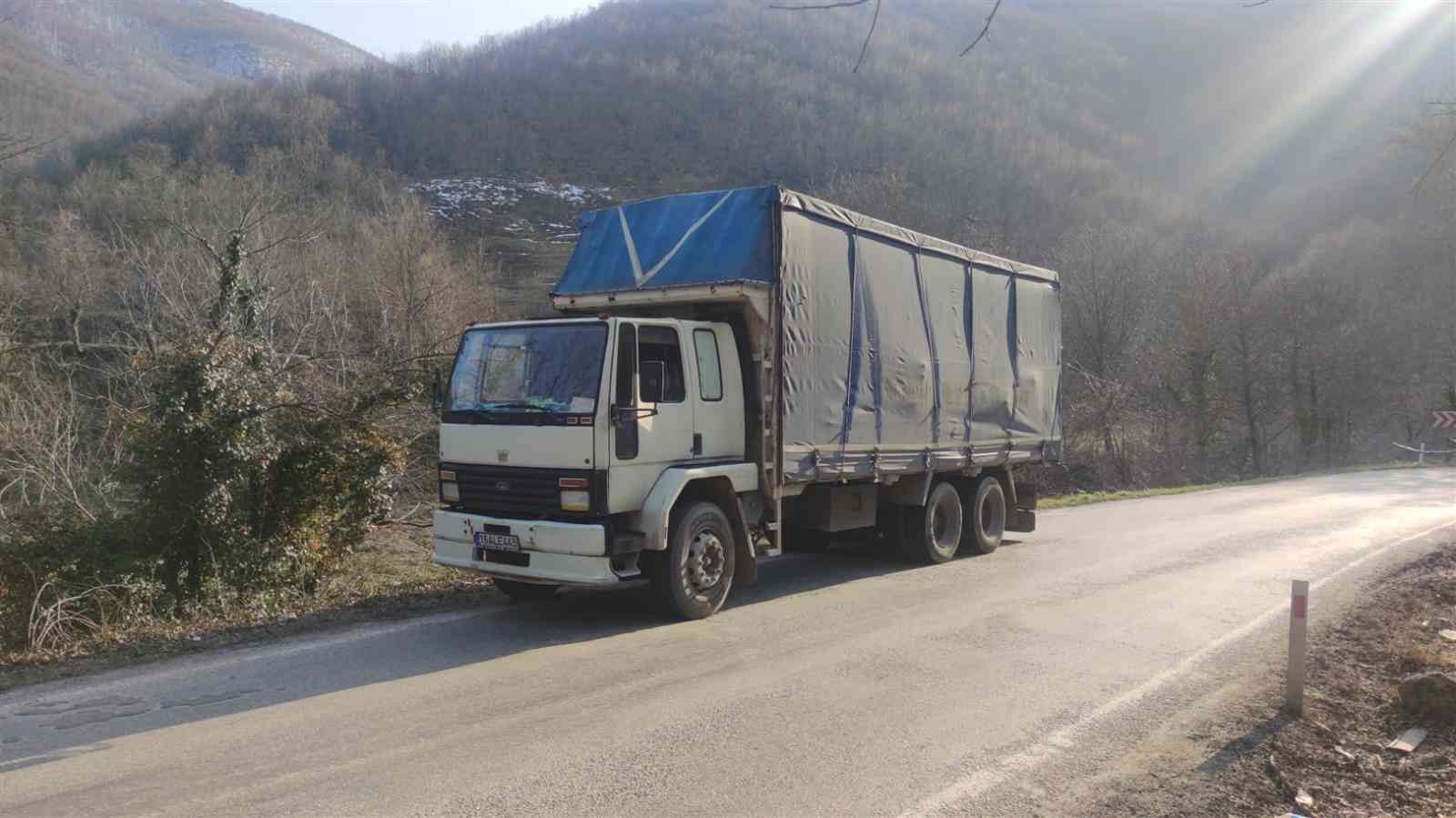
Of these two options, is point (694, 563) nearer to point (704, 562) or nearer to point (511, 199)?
point (704, 562)

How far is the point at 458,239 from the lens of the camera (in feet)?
118

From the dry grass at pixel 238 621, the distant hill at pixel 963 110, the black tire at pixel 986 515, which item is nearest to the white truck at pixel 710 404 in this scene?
the black tire at pixel 986 515

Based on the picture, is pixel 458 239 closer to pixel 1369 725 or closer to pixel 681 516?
pixel 681 516

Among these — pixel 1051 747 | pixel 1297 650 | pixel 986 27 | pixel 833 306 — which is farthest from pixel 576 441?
pixel 1297 650

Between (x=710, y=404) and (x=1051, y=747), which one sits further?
(x=710, y=404)

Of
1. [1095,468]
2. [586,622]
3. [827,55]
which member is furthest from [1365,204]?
[586,622]

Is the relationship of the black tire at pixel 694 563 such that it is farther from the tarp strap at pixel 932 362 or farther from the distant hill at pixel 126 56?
the distant hill at pixel 126 56

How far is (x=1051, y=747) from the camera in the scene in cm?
519

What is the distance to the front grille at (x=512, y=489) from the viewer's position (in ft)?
24.2

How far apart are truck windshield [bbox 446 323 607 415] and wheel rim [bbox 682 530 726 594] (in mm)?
1530

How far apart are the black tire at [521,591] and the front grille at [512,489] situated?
1099 millimetres

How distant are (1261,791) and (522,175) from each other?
5759cm

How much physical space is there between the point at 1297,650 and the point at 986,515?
21.7ft

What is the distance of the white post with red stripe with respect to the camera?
5691 mm
